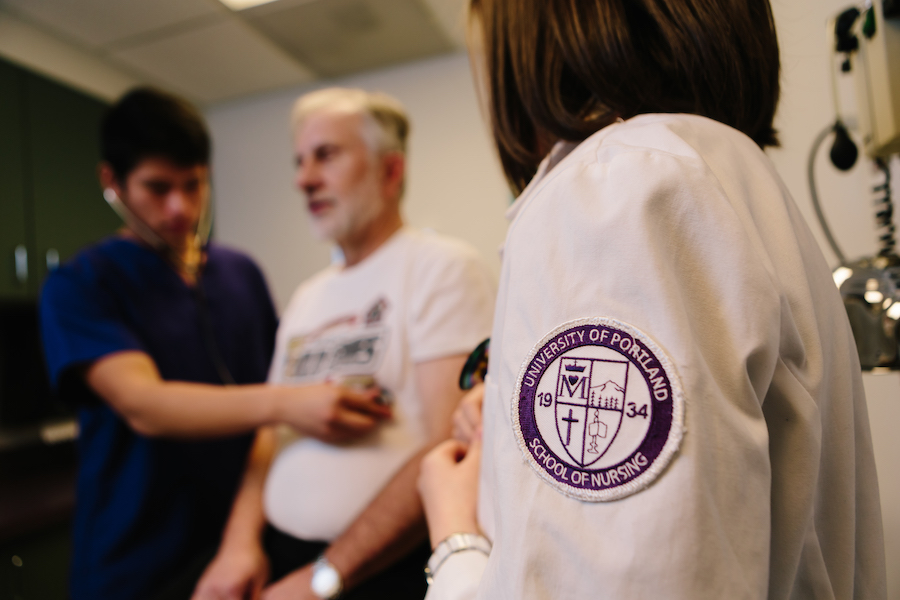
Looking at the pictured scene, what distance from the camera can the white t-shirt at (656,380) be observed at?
0.94ft

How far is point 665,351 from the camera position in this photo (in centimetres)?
29

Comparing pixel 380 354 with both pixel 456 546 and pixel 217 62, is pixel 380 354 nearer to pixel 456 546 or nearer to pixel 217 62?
pixel 456 546

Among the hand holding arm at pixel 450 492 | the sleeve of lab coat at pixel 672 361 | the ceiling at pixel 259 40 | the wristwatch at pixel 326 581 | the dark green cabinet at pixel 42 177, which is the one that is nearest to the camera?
the sleeve of lab coat at pixel 672 361

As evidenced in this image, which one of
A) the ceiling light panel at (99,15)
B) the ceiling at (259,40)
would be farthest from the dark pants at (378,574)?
the ceiling at (259,40)

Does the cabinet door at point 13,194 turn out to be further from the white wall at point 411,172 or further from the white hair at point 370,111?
the white hair at point 370,111

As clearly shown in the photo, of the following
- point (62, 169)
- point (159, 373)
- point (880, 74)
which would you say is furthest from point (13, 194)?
point (880, 74)

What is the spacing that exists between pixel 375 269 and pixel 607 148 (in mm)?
831

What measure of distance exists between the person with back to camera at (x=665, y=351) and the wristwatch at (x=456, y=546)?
0.02 meters

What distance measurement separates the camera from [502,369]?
1.22 feet

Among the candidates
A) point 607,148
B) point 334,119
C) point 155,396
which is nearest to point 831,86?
point 607,148

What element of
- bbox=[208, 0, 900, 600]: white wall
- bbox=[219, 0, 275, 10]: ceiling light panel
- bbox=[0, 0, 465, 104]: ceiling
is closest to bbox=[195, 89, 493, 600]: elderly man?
bbox=[0, 0, 465, 104]: ceiling

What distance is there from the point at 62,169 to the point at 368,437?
212 cm

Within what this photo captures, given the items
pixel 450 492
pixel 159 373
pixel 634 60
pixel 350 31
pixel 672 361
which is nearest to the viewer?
pixel 672 361

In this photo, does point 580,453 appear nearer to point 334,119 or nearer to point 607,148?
point 607,148
